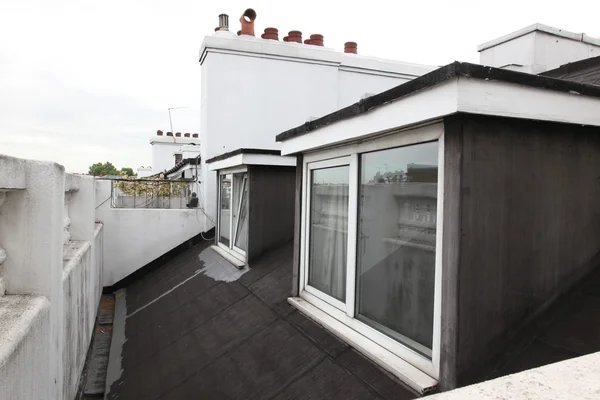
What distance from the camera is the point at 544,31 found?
260 inches

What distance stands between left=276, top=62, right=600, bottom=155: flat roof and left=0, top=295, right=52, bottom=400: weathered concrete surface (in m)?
2.52

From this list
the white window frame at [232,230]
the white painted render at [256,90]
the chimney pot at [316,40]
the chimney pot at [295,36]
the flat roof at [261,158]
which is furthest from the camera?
the chimney pot at [316,40]

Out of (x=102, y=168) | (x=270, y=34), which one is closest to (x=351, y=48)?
(x=270, y=34)

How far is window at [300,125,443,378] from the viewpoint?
2.74 meters

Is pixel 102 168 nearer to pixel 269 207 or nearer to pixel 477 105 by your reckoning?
pixel 269 207

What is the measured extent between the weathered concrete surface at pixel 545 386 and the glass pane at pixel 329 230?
107 inches

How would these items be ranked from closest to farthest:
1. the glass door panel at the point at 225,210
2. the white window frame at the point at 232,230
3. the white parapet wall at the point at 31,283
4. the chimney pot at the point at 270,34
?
the white parapet wall at the point at 31,283 < the white window frame at the point at 232,230 < the glass door panel at the point at 225,210 < the chimney pot at the point at 270,34

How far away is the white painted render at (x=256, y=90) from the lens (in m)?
11.0

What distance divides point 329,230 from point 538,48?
16.4 ft

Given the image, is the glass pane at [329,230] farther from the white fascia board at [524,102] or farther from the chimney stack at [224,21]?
the chimney stack at [224,21]

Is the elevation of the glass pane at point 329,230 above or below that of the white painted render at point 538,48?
below

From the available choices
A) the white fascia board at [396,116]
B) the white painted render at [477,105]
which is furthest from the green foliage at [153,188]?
the white painted render at [477,105]

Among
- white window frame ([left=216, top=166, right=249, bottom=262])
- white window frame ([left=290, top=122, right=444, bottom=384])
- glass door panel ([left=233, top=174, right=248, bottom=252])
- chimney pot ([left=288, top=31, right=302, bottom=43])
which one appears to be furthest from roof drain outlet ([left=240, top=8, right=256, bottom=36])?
white window frame ([left=290, top=122, right=444, bottom=384])

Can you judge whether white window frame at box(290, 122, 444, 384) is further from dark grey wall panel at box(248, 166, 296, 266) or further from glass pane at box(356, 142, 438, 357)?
dark grey wall panel at box(248, 166, 296, 266)
